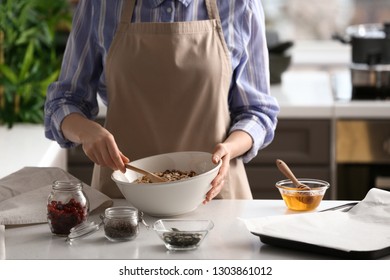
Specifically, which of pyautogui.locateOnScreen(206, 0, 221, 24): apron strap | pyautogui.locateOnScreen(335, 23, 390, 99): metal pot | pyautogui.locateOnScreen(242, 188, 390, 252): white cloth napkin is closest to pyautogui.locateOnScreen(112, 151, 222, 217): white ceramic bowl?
pyautogui.locateOnScreen(242, 188, 390, 252): white cloth napkin

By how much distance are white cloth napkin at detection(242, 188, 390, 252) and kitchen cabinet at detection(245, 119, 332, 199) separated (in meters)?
1.56

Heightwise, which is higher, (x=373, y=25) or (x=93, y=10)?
(x=93, y=10)

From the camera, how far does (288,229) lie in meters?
1.68

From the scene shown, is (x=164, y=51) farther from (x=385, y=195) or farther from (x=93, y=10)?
(x=385, y=195)

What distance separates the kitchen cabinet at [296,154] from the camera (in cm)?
342

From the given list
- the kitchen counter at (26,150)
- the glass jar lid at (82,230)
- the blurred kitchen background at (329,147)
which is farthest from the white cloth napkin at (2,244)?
the blurred kitchen background at (329,147)

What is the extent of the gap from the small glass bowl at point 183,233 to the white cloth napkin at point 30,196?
0.95ft

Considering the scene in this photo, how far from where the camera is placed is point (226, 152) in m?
1.93

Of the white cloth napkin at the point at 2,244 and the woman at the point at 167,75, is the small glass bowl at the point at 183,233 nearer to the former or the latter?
the white cloth napkin at the point at 2,244

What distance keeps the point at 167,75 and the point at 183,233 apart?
592mm

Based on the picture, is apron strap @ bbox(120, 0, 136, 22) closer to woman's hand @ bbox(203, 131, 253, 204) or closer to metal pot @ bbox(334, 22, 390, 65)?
woman's hand @ bbox(203, 131, 253, 204)

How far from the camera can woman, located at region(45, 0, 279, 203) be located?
211 centimetres

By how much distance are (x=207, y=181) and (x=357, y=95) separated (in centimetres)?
187

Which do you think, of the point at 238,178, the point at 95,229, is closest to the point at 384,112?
the point at 238,178
